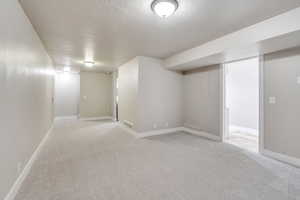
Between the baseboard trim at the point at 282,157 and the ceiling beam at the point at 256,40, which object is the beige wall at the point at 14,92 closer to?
the ceiling beam at the point at 256,40

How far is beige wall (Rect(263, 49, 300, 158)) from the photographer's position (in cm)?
259

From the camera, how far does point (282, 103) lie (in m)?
2.77

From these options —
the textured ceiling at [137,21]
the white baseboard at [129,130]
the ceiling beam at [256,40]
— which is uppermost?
the textured ceiling at [137,21]

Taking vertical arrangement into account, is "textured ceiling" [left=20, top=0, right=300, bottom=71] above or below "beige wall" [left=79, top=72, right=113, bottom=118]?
above

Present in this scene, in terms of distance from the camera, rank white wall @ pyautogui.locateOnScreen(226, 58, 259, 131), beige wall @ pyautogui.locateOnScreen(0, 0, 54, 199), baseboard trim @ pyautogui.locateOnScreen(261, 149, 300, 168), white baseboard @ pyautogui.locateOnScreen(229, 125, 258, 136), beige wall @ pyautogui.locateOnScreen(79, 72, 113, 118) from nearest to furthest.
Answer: beige wall @ pyautogui.locateOnScreen(0, 0, 54, 199) < baseboard trim @ pyautogui.locateOnScreen(261, 149, 300, 168) < white baseboard @ pyautogui.locateOnScreen(229, 125, 258, 136) < white wall @ pyautogui.locateOnScreen(226, 58, 259, 131) < beige wall @ pyautogui.locateOnScreen(79, 72, 113, 118)

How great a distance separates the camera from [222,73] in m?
3.93

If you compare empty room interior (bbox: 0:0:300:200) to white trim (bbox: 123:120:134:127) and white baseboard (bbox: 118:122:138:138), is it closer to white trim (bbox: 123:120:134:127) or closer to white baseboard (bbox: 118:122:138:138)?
white baseboard (bbox: 118:122:138:138)

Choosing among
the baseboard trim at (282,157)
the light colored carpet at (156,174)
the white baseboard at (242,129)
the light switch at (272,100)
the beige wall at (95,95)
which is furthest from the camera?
the beige wall at (95,95)

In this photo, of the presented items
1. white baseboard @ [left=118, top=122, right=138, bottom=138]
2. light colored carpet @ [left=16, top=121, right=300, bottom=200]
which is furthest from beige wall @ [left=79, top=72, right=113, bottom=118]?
light colored carpet @ [left=16, top=121, right=300, bottom=200]

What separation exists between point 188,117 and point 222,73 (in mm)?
1911

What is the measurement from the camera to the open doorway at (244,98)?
16.0ft

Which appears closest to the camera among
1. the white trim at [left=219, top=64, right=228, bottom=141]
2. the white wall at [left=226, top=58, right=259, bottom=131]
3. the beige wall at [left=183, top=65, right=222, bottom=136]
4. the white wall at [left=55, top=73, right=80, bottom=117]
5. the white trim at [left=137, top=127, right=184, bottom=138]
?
the white trim at [left=219, top=64, right=228, bottom=141]

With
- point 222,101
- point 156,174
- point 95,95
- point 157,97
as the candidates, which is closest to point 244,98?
point 222,101

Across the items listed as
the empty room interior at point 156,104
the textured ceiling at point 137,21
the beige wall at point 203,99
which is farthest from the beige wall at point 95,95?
the beige wall at point 203,99
